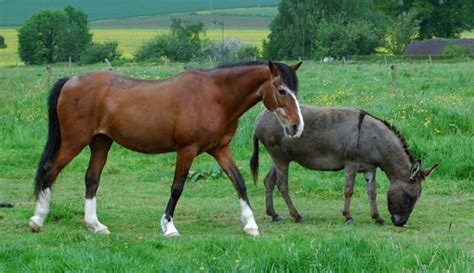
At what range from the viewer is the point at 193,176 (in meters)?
14.7

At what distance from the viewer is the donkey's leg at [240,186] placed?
10.1m

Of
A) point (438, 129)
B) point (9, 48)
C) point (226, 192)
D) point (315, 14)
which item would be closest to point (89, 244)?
point (226, 192)

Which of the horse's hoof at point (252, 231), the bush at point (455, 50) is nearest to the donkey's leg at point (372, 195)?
the horse's hoof at point (252, 231)

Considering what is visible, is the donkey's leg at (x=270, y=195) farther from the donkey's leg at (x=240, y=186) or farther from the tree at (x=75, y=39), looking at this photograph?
the tree at (x=75, y=39)

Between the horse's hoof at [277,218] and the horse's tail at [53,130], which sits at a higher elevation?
the horse's tail at [53,130]

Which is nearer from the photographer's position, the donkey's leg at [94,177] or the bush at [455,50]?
the donkey's leg at [94,177]

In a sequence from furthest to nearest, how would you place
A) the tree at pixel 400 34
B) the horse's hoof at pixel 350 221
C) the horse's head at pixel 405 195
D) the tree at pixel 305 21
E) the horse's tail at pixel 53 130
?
the tree at pixel 305 21 → the tree at pixel 400 34 → the horse's head at pixel 405 195 → the horse's hoof at pixel 350 221 → the horse's tail at pixel 53 130

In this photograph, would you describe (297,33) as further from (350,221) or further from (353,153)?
(350,221)

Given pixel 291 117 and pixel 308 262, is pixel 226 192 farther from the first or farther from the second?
pixel 308 262

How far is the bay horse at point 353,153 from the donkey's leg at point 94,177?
7.25 ft

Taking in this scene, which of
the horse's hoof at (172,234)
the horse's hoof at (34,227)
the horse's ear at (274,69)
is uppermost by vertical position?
the horse's ear at (274,69)

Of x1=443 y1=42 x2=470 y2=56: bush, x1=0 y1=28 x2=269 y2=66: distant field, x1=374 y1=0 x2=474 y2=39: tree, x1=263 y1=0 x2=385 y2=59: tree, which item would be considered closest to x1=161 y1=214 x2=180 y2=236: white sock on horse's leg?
x1=443 y1=42 x2=470 y2=56: bush

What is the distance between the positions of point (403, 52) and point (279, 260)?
3062 inches

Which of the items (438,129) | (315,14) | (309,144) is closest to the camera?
(309,144)
